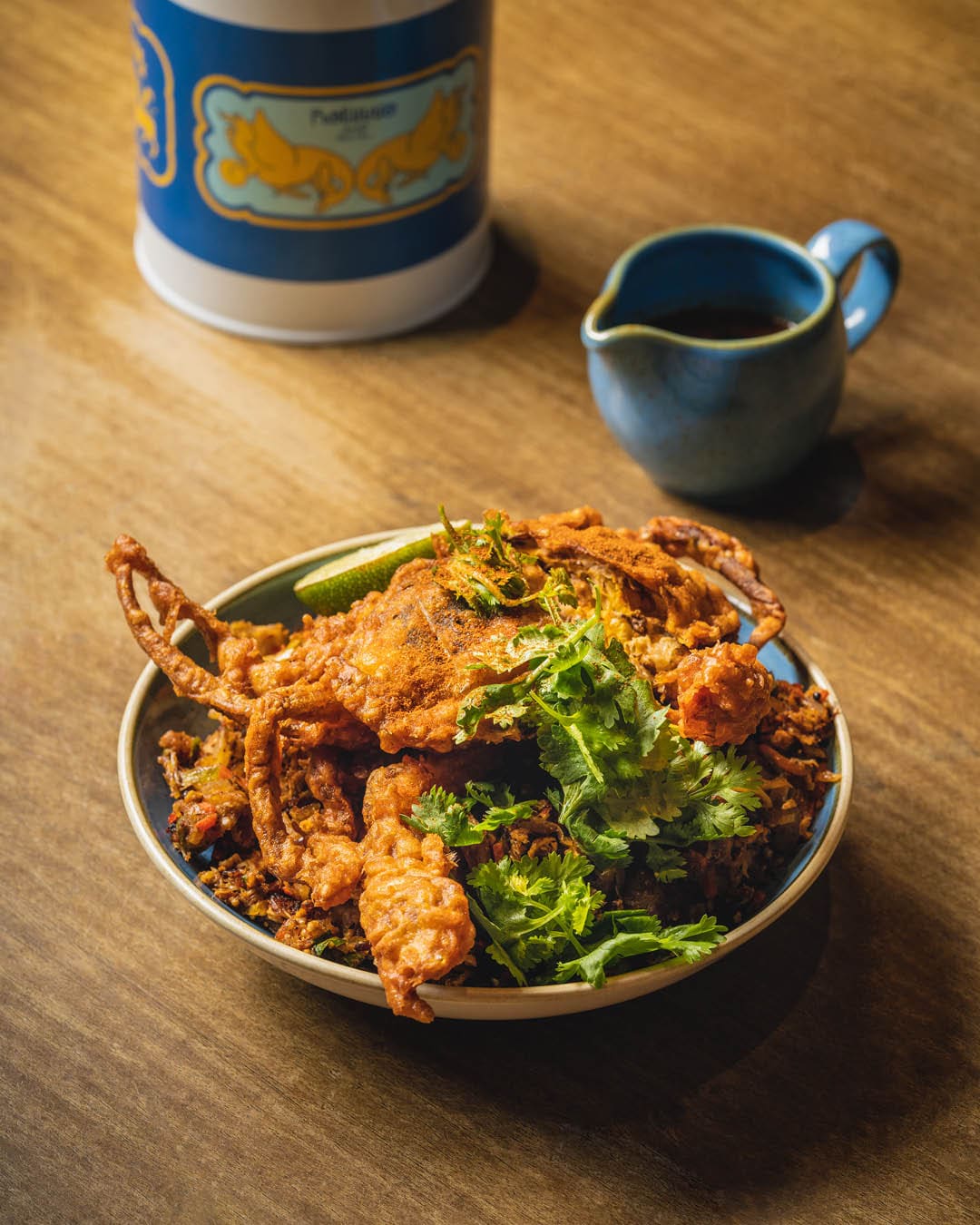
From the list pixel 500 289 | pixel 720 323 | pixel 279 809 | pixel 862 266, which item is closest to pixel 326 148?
pixel 500 289

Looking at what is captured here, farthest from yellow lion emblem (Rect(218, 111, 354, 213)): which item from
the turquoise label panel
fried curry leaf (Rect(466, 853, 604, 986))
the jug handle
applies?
fried curry leaf (Rect(466, 853, 604, 986))

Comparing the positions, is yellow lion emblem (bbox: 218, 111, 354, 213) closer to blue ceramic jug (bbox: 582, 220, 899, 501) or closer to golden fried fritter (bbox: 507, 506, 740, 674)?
blue ceramic jug (bbox: 582, 220, 899, 501)

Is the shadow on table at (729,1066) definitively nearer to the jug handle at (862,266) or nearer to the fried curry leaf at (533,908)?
the fried curry leaf at (533,908)

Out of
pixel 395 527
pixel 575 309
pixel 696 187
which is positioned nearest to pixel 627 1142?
pixel 395 527

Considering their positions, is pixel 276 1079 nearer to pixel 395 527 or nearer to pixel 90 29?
pixel 395 527

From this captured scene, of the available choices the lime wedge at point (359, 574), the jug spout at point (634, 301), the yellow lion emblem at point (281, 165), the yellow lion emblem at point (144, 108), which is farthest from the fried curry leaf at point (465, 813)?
the yellow lion emblem at point (144, 108)

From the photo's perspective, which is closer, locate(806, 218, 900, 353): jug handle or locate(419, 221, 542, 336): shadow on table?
locate(806, 218, 900, 353): jug handle
